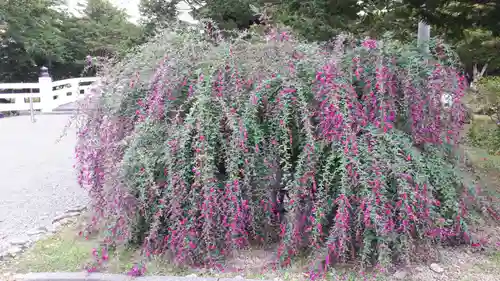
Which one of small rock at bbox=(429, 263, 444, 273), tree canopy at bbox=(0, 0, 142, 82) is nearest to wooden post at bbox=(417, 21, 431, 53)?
small rock at bbox=(429, 263, 444, 273)

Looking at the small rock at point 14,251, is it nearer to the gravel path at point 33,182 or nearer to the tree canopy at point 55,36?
the gravel path at point 33,182

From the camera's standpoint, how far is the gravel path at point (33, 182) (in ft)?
14.5

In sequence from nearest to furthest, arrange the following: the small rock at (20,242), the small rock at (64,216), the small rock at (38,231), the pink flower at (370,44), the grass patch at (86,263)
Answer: the grass patch at (86,263) → the pink flower at (370,44) → the small rock at (20,242) → the small rock at (38,231) → the small rock at (64,216)

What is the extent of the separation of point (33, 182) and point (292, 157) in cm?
406

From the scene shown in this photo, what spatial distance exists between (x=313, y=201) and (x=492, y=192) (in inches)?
67.4

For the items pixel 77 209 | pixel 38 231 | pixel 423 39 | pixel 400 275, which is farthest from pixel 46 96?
pixel 400 275

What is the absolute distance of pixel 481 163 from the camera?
6219 mm

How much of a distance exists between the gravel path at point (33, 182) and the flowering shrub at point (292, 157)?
1422 millimetres

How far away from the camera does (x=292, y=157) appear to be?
3455 millimetres

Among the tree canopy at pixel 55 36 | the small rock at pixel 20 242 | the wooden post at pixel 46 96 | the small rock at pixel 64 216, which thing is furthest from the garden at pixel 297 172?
the tree canopy at pixel 55 36

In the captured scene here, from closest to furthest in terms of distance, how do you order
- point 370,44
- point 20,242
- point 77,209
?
point 370,44
point 20,242
point 77,209

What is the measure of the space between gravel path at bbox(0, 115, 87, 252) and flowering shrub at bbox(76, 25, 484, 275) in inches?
56.0

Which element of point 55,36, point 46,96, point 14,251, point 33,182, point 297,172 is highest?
point 55,36

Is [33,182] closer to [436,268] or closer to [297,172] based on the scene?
[297,172]
